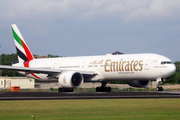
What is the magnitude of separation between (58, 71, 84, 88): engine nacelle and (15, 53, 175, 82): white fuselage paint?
8.80 feet

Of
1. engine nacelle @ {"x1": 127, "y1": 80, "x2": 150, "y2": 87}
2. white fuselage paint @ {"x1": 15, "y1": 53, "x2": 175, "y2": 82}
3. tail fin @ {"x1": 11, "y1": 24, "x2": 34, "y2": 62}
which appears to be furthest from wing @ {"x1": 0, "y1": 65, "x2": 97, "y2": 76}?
tail fin @ {"x1": 11, "y1": 24, "x2": 34, "y2": 62}

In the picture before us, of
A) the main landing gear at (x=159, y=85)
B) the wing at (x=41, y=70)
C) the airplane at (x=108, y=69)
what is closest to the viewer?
the main landing gear at (x=159, y=85)

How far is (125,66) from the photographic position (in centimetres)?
3972

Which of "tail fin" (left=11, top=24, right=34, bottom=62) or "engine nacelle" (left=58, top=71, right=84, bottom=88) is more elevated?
"tail fin" (left=11, top=24, right=34, bottom=62)

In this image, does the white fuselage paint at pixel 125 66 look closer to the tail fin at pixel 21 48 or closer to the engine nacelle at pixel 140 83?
the engine nacelle at pixel 140 83

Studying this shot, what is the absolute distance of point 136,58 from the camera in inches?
1561

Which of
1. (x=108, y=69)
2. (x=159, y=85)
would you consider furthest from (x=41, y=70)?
(x=159, y=85)

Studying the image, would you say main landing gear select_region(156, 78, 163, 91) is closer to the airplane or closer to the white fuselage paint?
the airplane

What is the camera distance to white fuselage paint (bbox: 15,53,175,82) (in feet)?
125

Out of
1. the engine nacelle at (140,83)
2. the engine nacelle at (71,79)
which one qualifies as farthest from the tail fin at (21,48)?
the engine nacelle at (140,83)

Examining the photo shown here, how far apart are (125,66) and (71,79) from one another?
7059 mm

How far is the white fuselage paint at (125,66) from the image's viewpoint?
3816 cm

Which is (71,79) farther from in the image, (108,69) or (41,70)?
(108,69)

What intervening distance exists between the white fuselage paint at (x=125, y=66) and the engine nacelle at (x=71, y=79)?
268 centimetres
